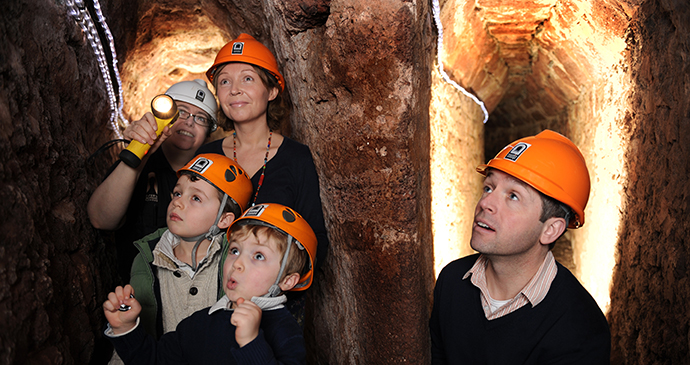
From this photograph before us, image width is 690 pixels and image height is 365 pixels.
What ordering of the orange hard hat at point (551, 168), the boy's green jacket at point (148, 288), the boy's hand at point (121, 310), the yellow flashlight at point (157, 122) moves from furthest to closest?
the yellow flashlight at point (157, 122), the boy's green jacket at point (148, 288), the orange hard hat at point (551, 168), the boy's hand at point (121, 310)

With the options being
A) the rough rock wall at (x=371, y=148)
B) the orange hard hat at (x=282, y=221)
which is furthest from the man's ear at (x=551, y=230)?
the orange hard hat at (x=282, y=221)

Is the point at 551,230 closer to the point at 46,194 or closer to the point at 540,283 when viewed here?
the point at 540,283

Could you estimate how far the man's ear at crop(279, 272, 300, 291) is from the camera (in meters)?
1.99

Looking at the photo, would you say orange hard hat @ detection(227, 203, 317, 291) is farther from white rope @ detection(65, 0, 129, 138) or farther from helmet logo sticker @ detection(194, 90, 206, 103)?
white rope @ detection(65, 0, 129, 138)

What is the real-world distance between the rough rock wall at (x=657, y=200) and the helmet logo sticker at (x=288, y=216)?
210cm

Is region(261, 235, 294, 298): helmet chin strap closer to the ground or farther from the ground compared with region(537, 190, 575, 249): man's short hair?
closer to the ground

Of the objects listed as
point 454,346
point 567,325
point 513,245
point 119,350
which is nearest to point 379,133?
point 513,245

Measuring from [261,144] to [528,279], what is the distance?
64.3 inches

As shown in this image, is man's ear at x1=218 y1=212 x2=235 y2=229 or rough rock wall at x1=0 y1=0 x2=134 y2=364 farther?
man's ear at x1=218 y1=212 x2=235 y2=229

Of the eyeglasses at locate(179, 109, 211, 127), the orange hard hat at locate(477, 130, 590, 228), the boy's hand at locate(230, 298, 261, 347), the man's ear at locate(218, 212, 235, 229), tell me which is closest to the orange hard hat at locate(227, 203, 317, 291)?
the man's ear at locate(218, 212, 235, 229)

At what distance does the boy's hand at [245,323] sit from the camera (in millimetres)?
1681

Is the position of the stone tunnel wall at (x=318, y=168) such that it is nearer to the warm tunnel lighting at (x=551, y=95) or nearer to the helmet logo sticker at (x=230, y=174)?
the helmet logo sticker at (x=230, y=174)

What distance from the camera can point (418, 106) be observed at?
2.73 m

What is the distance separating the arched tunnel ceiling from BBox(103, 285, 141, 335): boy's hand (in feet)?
9.33
